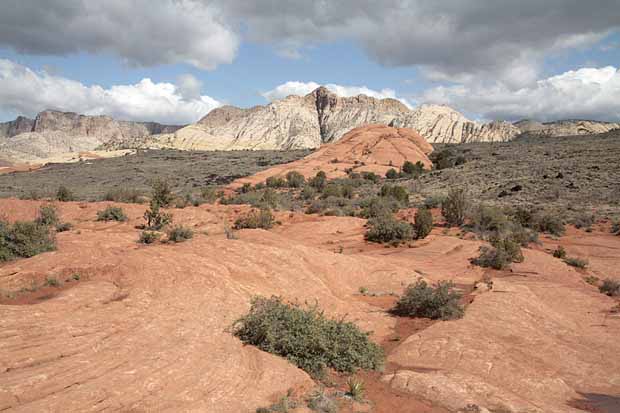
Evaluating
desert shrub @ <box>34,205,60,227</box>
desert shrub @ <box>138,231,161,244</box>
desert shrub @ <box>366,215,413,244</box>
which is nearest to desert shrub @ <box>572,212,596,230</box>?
desert shrub @ <box>366,215,413,244</box>

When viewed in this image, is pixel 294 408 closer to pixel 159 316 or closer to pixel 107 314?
pixel 159 316

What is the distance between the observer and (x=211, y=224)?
1830 cm

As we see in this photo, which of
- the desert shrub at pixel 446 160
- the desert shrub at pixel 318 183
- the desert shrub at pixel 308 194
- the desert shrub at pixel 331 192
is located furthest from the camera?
the desert shrub at pixel 446 160

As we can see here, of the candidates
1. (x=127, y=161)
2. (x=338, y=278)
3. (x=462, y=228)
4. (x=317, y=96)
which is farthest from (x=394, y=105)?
(x=338, y=278)

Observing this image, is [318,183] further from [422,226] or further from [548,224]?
[548,224]

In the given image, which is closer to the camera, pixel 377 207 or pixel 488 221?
pixel 488 221

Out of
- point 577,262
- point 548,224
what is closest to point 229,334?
point 577,262

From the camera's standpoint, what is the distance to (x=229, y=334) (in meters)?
7.15

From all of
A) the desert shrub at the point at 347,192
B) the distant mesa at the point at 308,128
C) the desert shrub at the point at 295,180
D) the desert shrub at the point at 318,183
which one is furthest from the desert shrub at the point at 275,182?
the distant mesa at the point at 308,128

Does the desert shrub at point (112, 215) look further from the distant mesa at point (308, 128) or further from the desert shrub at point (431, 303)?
the distant mesa at point (308, 128)

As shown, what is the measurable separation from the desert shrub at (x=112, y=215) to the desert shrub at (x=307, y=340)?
12.6 m

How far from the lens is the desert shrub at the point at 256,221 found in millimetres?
20045

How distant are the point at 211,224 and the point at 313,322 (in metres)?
11.7

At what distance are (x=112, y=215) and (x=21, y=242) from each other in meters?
8.83
